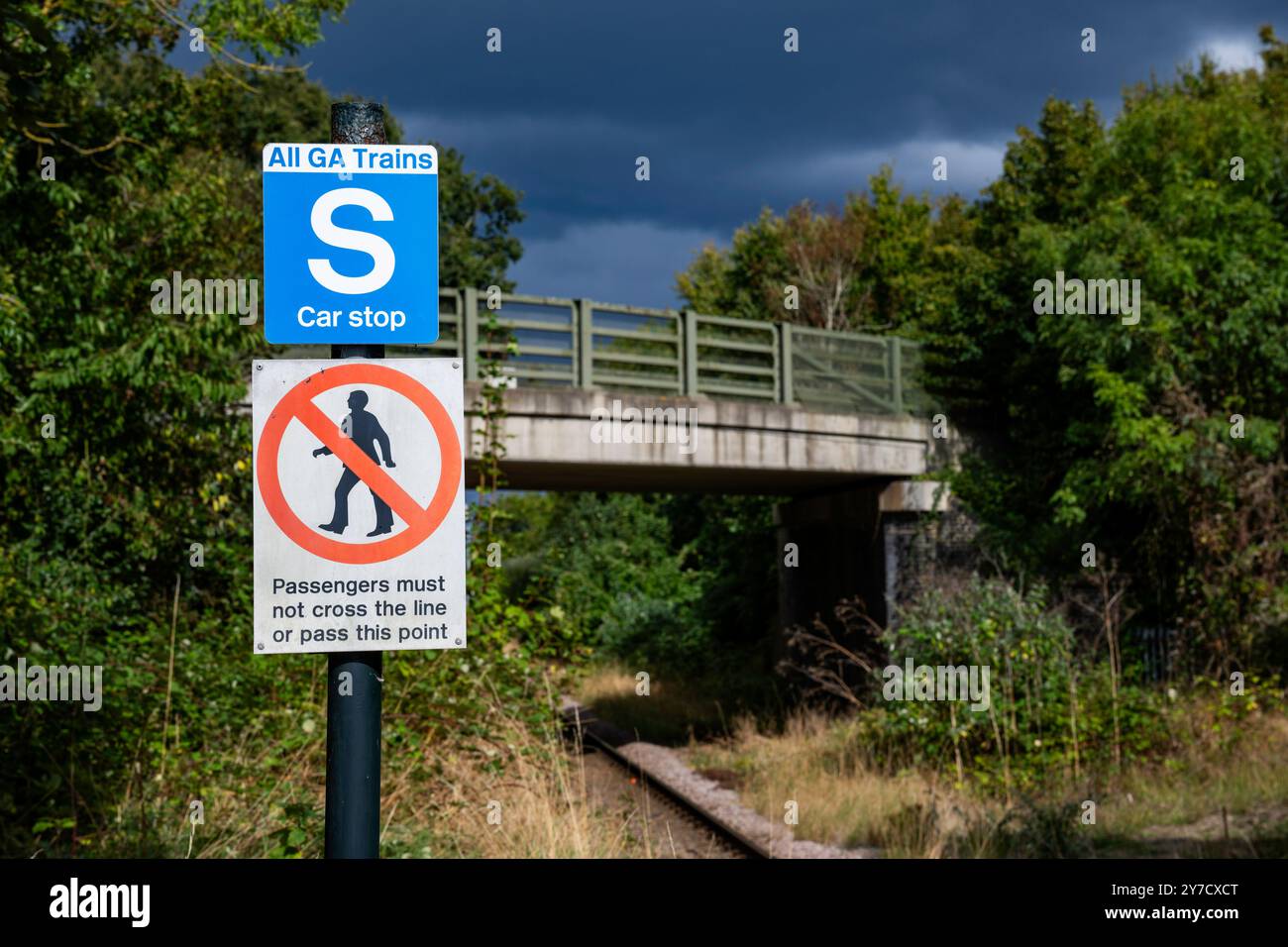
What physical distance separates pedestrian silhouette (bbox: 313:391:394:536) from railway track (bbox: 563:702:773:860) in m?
4.14

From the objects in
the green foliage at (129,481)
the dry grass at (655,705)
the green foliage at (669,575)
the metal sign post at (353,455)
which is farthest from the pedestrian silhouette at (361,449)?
the green foliage at (669,575)

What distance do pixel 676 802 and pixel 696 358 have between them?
6.24 meters

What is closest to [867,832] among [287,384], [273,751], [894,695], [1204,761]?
[894,695]

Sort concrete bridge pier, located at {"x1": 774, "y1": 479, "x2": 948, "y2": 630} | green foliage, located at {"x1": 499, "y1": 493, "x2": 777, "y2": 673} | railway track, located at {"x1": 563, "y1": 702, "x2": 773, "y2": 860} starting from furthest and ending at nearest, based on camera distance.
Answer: green foliage, located at {"x1": 499, "y1": 493, "x2": 777, "y2": 673} < concrete bridge pier, located at {"x1": 774, "y1": 479, "x2": 948, "y2": 630} < railway track, located at {"x1": 563, "y1": 702, "x2": 773, "y2": 860}

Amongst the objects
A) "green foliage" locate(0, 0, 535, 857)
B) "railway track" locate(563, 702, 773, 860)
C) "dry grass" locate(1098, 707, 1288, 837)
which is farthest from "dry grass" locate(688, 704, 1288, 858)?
"green foliage" locate(0, 0, 535, 857)

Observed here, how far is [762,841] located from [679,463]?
21.0 ft

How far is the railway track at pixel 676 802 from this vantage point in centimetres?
1055

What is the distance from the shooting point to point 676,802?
42.5 ft

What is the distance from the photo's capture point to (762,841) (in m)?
11.0

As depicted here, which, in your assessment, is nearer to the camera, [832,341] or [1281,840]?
[1281,840]

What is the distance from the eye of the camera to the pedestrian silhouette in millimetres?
3355

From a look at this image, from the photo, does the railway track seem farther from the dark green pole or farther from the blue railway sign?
the blue railway sign

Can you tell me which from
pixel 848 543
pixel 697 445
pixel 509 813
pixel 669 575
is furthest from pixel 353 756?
pixel 669 575
